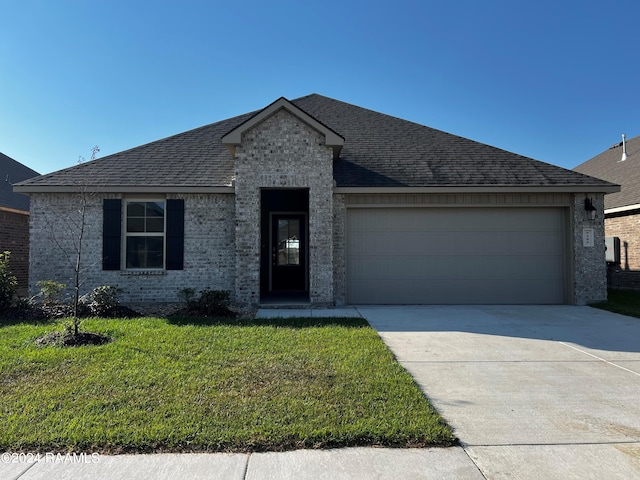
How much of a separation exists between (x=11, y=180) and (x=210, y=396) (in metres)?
15.6

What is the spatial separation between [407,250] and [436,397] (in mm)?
6213

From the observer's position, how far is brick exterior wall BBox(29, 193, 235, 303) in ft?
31.8

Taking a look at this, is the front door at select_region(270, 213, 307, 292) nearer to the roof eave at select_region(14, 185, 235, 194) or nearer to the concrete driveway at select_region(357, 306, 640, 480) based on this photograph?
the roof eave at select_region(14, 185, 235, 194)

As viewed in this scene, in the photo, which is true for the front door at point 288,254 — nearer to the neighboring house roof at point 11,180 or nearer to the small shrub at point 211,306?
the small shrub at point 211,306

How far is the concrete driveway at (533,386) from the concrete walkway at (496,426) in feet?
0.04

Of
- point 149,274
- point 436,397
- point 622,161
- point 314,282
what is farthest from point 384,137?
point 622,161

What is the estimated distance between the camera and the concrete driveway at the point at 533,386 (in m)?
3.02

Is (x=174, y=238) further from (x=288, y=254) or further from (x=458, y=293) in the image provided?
(x=458, y=293)

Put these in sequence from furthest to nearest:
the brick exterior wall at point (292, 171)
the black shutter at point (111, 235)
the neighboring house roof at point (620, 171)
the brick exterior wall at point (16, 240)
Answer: the neighboring house roof at point (620, 171)
the brick exterior wall at point (16, 240)
the black shutter at point (111, 235)
the brick exterior wall at point (292, 171)

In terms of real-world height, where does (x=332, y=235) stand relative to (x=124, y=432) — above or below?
above

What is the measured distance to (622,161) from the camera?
55.9 ft

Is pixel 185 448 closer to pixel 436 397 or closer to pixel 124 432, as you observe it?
pixel 124 432

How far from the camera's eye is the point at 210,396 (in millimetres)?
3934

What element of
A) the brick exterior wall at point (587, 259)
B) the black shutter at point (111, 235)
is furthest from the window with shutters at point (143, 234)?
the brick exterior wall at point (587, 259)
